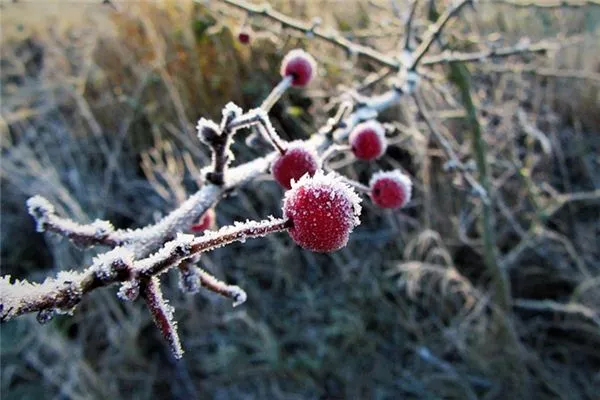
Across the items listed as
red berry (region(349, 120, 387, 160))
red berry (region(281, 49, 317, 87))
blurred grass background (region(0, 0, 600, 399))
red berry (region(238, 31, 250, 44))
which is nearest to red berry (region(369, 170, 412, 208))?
red berry (region(349, 120, 387, 160))

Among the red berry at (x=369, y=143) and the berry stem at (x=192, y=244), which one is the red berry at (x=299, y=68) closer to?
the red berry at (x=369, y=143)

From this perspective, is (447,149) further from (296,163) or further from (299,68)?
(296,163)

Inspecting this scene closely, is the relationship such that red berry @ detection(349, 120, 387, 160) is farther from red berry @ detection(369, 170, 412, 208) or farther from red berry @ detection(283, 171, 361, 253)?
red berry @ detection(283, 171, 361, 253)

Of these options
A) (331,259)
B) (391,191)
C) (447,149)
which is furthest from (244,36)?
(331,259)

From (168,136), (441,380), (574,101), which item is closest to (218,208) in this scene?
(168,136)

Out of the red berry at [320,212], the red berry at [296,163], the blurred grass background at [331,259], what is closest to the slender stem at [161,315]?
the red berry at [320,212]
